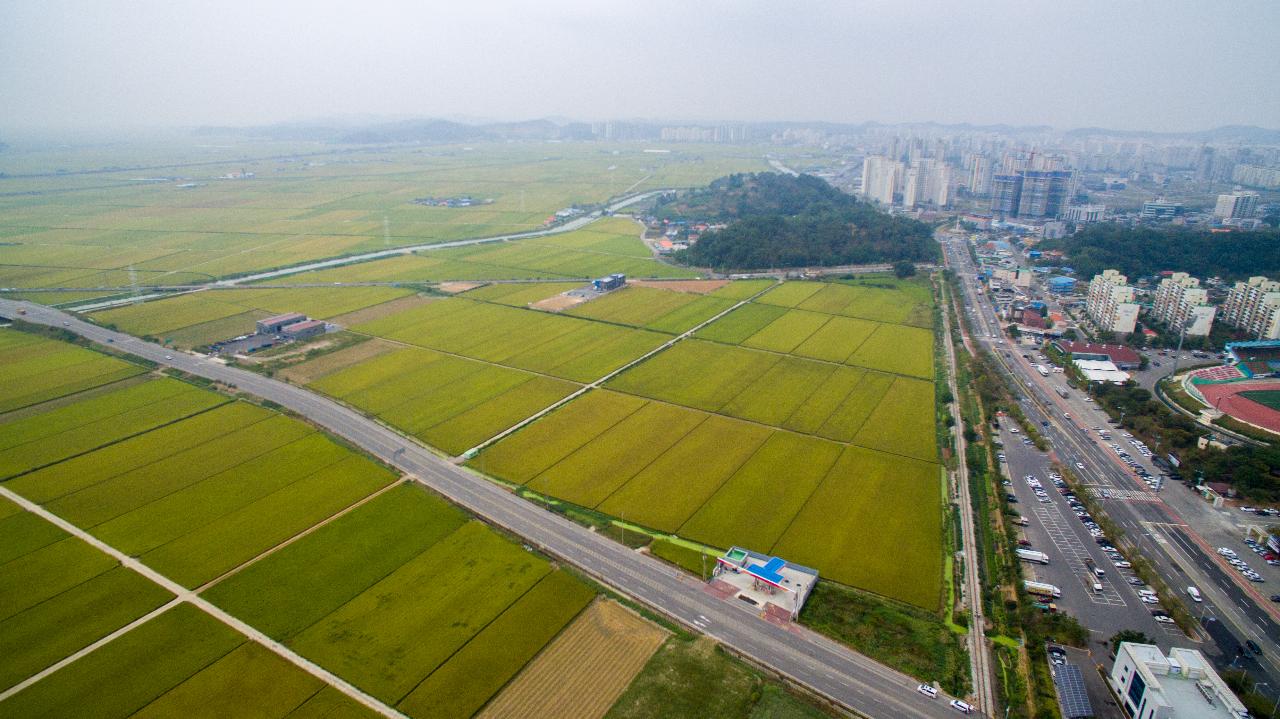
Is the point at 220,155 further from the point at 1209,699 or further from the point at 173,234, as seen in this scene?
the point at 1209,699

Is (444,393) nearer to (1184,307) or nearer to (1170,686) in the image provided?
(1170,686)

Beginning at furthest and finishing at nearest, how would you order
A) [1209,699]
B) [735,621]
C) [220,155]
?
[220,155]
[735,621]
[1209,699]

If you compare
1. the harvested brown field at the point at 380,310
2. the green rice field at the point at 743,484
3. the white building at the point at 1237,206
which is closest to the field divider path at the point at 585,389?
the green rice field at the point at 743,484

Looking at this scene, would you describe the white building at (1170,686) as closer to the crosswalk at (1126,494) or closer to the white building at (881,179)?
the crosswalk at (1126,494)

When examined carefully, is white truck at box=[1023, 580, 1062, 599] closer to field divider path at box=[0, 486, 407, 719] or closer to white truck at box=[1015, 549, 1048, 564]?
white truck at box=[1015, 549, 1048, 564]

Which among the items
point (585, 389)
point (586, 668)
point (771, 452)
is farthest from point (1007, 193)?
point (586, 668)

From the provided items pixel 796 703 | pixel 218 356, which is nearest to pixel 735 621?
pixel 796 703

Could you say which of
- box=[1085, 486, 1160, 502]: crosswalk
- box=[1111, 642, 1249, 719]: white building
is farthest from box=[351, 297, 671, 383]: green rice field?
→ box=[1111, 642, 1249, 719]: white building
